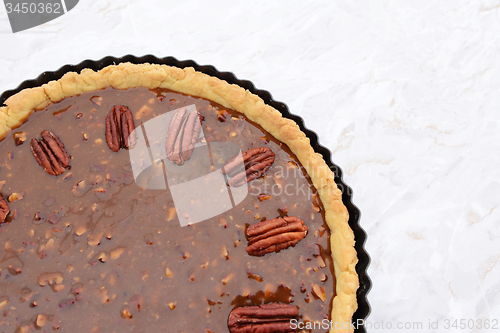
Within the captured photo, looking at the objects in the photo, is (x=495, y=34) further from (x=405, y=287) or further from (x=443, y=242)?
(x=405, y=287)

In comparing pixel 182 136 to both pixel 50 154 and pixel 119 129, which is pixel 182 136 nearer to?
pixel 119 129

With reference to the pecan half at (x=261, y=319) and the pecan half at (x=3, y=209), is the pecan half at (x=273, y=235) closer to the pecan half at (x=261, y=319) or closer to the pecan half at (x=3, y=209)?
the pecan half at (x=261, y=319)

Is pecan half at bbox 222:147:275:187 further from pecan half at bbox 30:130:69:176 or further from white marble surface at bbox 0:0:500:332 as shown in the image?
pecan half at bbox 30:130:69:176

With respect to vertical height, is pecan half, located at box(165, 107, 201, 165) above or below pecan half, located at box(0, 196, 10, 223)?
above

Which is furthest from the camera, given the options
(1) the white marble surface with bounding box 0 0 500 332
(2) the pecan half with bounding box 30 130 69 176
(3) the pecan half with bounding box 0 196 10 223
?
(1) the white marble surface with bounding box 0 0 500 332

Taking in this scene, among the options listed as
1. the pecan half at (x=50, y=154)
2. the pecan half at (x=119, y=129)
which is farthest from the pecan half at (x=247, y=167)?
the pecan half at (x=50, y=154)

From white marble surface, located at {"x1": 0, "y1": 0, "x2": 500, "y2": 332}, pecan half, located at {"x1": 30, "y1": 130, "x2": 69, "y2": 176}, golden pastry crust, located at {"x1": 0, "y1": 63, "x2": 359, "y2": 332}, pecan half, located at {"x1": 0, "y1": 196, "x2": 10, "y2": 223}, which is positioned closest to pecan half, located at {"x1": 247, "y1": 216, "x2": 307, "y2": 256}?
golden pastry crust, located at {"x1": 0, "y1": 63, "x2": 359, "y2": 332}

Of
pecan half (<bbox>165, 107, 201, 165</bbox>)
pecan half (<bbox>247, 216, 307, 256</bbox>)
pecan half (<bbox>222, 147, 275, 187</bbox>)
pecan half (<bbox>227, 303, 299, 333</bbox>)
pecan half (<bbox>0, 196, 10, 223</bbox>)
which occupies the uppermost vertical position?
pecan half (<bbox>165, 107, 201, 165</bbox>)

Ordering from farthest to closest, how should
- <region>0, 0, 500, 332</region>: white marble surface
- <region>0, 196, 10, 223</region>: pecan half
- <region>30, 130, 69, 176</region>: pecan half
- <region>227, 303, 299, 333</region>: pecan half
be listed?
<region>0, 0, 500, 332</region>: white marble surface → <region>30, 130, 69, 176</region>: pecan half → <region>0, 196, 10, 223</region>: pecan half → <region>227, 303, 299, 333</region>: pecan half
